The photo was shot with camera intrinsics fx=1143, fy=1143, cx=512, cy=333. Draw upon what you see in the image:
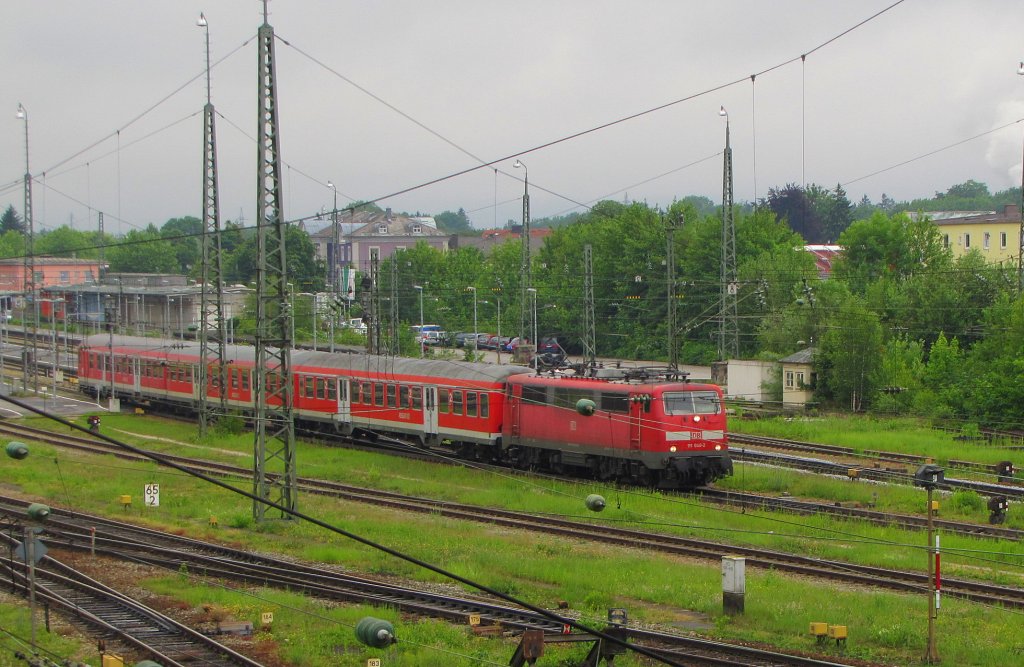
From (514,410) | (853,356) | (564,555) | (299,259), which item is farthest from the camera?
(299,259)

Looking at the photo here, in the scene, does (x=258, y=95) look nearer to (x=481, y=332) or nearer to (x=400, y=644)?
(x=400, y=644)

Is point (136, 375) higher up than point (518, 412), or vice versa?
point (136, 375)

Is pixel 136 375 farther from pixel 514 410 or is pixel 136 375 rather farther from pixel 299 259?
pixel 299 259

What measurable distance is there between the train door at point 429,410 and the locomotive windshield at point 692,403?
359 inches

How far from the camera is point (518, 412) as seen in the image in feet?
109

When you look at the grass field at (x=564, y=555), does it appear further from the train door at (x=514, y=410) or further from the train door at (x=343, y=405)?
the train door at (x=343, y=405)

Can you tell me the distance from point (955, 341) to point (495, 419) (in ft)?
72.8

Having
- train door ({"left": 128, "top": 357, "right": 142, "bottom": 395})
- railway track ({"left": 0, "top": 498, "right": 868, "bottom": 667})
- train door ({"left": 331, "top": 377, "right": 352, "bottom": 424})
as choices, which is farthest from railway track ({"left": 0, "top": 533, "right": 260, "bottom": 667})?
train door ({"left": 128, "top": 357, "right": 142, "bottom": 395})

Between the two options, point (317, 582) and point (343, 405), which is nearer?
point (317, 582)

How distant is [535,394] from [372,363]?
8.20 m

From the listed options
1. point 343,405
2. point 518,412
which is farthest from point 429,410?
point 343,405

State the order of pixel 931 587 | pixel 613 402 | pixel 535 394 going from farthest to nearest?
pixel 535 394 → pixel 613 402 → pixel 931 587

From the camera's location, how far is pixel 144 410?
178ft

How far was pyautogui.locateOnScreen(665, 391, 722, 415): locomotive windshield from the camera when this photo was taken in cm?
2939
